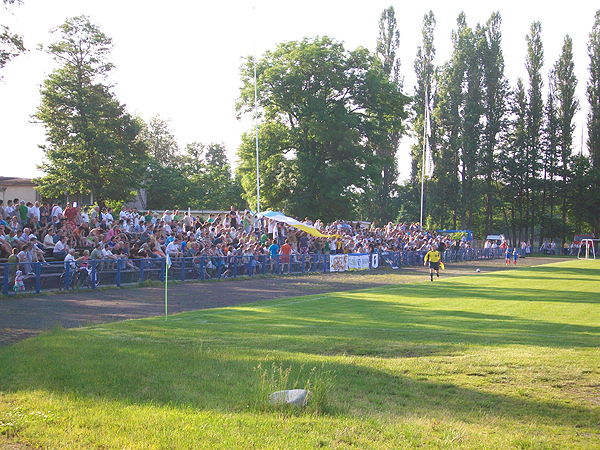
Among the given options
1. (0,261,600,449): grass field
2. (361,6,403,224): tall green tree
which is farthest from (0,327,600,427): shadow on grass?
(361,6,403,224): tall green tree

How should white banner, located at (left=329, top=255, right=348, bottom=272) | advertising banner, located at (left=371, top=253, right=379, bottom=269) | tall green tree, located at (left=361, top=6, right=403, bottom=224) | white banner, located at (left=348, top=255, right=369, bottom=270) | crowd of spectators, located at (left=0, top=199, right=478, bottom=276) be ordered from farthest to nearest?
tall green tree, located at (left=361, top=6, right=403, bottom=224), advertising banner, located at (left=371, top=253, right=379, bottom=269), white banner, located at (left=348, top=255, right=369, bottom=270), white banner, located at (left=329, top=255, right=348, bottom=272), crowd of spectators, located at (left=0, top=199, right=478, bottom=276)

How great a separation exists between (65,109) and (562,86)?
68473mm

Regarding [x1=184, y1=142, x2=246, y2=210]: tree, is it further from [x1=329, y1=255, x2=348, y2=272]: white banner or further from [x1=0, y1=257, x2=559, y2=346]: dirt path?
[x1=0, y1=257, x2=559, y2=346]: dirt path

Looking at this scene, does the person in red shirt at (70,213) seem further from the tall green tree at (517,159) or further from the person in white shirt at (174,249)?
the tall green tree at (517,159)

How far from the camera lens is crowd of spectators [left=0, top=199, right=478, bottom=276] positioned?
66.1 feet

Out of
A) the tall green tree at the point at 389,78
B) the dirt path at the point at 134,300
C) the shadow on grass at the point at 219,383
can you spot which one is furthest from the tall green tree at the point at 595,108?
the shadow on grass at the point at 219,383

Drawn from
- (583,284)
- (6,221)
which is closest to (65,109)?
(6,221)

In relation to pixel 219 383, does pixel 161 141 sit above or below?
above

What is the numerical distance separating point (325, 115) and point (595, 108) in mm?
47609

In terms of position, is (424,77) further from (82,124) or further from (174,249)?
(174,249)

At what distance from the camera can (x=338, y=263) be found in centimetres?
3375

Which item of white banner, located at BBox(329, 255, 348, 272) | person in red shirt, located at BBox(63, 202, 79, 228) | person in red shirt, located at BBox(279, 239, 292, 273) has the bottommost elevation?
white banner, located at BBox(329, 255, 348, 272)

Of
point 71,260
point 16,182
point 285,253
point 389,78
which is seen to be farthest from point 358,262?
point 389,78

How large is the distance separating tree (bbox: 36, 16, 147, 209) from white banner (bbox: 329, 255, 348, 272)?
22.4m
